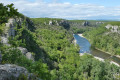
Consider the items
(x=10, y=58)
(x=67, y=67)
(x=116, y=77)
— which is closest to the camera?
(x=10, y=58)

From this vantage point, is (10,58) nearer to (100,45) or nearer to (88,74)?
(88,74)

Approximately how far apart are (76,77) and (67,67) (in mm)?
5500

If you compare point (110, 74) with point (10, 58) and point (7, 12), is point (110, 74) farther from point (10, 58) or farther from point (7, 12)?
point (7, 12)

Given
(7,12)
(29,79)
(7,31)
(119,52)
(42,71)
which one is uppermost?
(7,12)

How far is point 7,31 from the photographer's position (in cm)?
3469

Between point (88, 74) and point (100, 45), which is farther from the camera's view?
point (100, 45)

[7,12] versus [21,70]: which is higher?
[7,12]

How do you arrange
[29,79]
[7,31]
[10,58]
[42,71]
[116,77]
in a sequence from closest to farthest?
[29,79]
[10,58]
[42,71]
[7,31]
[116,77]

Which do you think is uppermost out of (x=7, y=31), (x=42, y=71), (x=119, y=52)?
(x=7, y=31)

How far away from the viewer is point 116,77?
1810 inches

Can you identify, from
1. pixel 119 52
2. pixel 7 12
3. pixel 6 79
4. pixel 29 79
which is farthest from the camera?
pixel 119 52

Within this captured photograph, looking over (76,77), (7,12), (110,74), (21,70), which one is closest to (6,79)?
(21,70)

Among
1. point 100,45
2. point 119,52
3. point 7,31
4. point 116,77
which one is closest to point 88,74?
point 116,77

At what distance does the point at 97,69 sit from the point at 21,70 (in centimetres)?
3978
